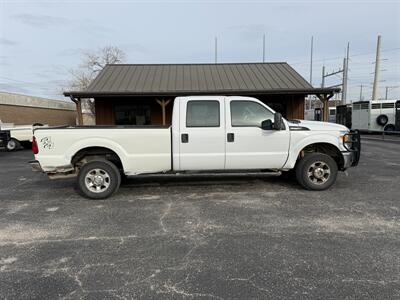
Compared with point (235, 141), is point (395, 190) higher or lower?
lower

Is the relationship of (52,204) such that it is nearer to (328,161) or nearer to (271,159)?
(271,159)

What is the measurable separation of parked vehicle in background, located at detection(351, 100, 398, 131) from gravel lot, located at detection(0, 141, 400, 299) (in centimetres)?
2361

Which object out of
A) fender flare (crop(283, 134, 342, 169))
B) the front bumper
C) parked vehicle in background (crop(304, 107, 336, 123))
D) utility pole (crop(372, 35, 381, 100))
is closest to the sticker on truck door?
fender flare (crop(283, 134, 342, 169))

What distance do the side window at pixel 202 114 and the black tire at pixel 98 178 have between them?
5.93 ft

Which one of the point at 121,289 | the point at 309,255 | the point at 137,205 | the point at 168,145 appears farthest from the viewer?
the point at 168,145

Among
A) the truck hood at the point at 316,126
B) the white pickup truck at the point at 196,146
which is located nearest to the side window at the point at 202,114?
Answer: the white pickup truck at the point at 196,146

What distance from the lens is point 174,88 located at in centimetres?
1477

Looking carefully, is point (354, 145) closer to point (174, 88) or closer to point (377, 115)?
point (174, 88)

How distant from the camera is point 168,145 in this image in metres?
6.50

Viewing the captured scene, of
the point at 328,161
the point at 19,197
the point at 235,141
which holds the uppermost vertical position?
the point at 235,141

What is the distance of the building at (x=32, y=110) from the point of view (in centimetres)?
2586

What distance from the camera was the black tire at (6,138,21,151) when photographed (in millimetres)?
18234

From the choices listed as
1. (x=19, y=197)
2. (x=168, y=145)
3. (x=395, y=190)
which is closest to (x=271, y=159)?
(x=168, y=145)

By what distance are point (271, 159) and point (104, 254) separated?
392 centimetres
